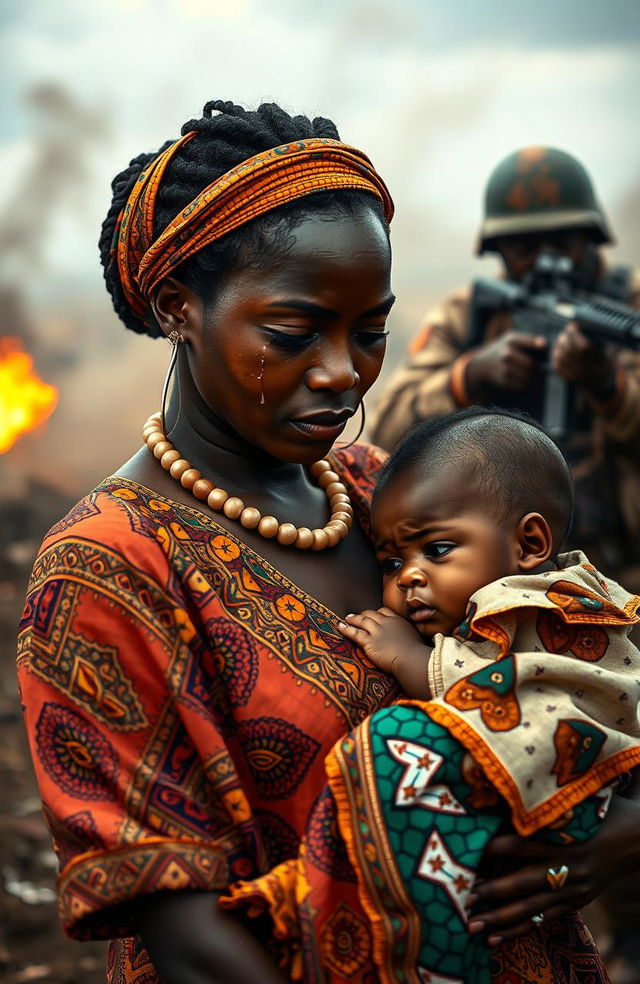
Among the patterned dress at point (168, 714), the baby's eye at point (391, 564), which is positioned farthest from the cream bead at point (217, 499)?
the baby's eye at point (391, 564)

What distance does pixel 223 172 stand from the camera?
1938 mm

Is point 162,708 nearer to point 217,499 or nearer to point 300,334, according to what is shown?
point 217,499

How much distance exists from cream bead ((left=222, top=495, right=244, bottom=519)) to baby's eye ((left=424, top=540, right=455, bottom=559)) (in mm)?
372

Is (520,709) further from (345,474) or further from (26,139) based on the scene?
(26,139)

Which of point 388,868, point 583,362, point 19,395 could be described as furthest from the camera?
point 19,395

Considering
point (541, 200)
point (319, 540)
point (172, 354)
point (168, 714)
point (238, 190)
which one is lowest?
point (168, 714)

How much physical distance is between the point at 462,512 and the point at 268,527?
0.38 m

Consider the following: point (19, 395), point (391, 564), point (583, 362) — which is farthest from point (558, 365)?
point (19, 395)

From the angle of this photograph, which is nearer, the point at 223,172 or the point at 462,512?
the point at 223,172

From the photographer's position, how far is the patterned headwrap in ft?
6.13

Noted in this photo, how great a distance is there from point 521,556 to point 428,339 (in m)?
4.05

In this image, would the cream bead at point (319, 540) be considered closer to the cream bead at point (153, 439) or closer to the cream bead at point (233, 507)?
the cream bead at point (233, 507)

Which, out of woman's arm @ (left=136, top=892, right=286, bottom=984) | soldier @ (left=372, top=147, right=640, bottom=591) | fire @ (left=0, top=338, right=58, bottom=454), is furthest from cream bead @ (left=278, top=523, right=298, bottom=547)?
fire @ (left=0, top=338, right=58, bottom=454)

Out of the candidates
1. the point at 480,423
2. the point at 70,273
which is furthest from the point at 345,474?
the point at 70,273
